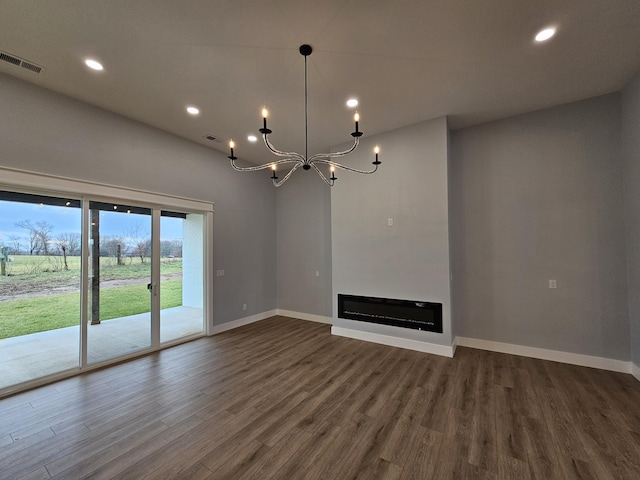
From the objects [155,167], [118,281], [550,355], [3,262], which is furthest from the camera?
[155,167]

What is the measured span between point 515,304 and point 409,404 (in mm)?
2455

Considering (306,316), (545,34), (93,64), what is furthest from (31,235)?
(545,34)

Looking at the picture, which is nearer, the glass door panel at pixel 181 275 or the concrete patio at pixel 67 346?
the concrete patio at pixel 67 346

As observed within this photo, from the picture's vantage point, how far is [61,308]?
11.0ft

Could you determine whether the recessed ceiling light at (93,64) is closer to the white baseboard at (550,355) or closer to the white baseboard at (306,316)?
the white baseboard at (306,316)

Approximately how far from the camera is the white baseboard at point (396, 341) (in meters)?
3.81

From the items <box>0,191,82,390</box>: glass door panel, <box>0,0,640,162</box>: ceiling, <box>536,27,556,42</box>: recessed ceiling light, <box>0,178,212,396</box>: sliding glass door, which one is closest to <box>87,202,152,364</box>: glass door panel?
<box>0,178,212,396</box>: sliding glass door

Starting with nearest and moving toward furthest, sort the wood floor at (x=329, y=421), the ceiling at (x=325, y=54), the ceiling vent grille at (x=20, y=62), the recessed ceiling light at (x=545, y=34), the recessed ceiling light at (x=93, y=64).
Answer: the wood floor at (x=329, y=421) → the ceiling at (x=325, y=54) → the recessed ceiling light at (x=545, y=34) → the ceiling vent grille at (x=20, y=62) → the recessed ceiling light at (x=93, y=64)

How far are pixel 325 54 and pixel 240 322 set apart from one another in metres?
4.88

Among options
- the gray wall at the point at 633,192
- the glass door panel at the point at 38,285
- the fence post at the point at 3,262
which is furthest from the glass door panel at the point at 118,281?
the gray wall at the point at 633,192

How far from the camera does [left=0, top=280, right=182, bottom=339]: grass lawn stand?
3.01 meters

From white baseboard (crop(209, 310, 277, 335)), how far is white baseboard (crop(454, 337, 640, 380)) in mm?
3907

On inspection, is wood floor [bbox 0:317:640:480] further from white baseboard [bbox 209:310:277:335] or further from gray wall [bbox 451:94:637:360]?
white baseboard [bbox 209:310:277:335]

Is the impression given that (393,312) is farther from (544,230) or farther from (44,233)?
(44,233)
